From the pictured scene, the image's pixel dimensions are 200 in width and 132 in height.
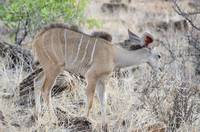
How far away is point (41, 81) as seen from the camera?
7.27 meters

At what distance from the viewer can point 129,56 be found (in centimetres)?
714

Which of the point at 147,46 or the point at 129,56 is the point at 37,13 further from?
the point at 147,46

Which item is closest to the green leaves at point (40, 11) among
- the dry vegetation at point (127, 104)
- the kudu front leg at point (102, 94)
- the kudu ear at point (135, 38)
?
the dry vegetation at point (127, 104)

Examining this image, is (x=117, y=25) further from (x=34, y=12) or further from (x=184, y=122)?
(x=184, y=122)

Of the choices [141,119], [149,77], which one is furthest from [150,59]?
[141,119]

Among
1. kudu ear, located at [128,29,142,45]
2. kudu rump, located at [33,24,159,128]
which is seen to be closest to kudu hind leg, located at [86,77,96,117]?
kudu rump, located at [33,24,159,128]

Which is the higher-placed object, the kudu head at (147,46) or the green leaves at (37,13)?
the green leaves at (37,13)

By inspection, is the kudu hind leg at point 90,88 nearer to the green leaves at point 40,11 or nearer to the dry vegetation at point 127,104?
the dry vegetation at point 127,104

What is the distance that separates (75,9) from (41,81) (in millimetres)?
2234

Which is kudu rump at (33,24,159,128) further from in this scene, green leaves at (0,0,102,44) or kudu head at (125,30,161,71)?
green leaves at (0,0,102,44)

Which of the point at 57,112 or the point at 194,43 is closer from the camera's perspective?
the point at 57,112

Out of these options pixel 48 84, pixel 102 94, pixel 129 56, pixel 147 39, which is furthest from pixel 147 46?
pixel 48 84

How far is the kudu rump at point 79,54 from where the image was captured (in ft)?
22.8

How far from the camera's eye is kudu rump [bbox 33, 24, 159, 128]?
695cm
